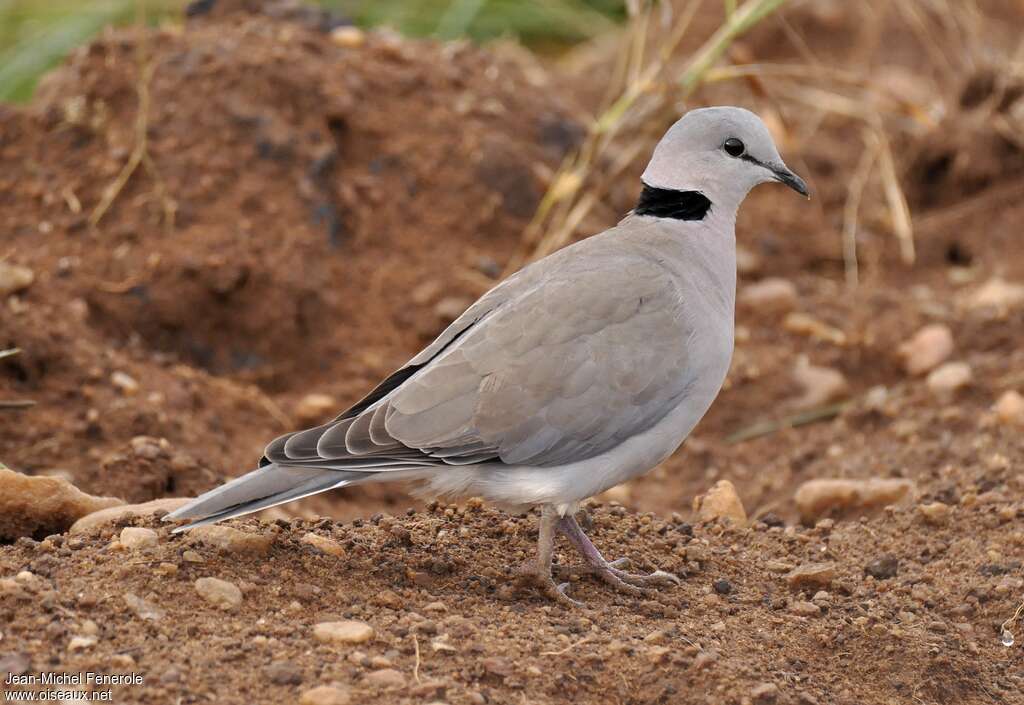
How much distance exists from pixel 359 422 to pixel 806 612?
1432 millimetres

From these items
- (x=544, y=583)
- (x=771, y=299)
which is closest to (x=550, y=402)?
(x=544, y=583)

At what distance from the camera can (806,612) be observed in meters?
4.16

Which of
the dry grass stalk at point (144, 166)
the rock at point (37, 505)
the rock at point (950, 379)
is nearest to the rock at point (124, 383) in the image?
the dry grass stalk at point (144, 166)

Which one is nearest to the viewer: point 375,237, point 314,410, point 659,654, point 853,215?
point 659,654

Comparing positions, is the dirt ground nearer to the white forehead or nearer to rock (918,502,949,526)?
rock (918,502,949,526)

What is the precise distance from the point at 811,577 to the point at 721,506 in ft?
2.55

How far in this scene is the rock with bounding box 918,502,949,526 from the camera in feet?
16.4

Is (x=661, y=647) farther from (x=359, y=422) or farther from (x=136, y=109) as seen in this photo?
(x=136, y=109)

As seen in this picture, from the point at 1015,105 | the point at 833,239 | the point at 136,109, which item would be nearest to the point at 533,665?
the point at 136,109

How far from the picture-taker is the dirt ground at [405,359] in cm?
366

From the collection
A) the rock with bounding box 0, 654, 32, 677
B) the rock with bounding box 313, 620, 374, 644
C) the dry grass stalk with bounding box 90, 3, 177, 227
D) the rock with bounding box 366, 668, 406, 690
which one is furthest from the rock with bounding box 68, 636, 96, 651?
the dry grass stalk with bounding box 90, 3, 177, 227

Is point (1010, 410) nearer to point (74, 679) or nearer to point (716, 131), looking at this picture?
point (716, 131)

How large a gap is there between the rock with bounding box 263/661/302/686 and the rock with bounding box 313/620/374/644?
191mm

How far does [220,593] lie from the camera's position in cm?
377
